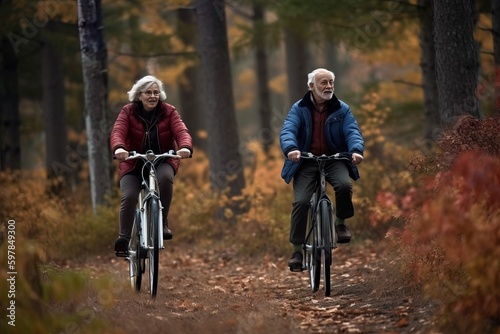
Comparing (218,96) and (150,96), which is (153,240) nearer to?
(150,96)

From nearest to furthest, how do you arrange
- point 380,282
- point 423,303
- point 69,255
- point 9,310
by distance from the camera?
point 9,310 < point 423,303 < point 380,282 < point 69,255

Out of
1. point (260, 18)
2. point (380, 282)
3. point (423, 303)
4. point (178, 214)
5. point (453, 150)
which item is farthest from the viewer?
point (260, 18)

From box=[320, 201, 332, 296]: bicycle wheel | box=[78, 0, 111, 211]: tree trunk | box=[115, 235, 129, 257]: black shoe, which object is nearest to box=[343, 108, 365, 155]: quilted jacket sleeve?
box=[320, 201, 332, 296]: bicycle wheel

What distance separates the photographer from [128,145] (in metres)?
8.60

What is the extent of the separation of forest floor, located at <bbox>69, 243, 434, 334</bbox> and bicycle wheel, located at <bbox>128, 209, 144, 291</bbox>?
13 centimetres

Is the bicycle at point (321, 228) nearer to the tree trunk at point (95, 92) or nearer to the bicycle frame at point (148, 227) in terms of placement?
the bicycle frame at point (148, 227)

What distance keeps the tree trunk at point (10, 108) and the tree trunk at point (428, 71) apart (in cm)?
923

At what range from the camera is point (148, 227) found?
805 centimetres

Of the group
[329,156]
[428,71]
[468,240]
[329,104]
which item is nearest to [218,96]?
[428,71]

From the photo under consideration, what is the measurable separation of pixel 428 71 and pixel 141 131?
281 inches

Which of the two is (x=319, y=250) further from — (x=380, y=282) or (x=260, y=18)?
(x=260, y=18)

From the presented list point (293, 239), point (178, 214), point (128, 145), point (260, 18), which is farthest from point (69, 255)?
point (260, 18)

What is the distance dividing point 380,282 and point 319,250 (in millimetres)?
790

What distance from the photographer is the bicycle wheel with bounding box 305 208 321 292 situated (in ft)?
26.7
